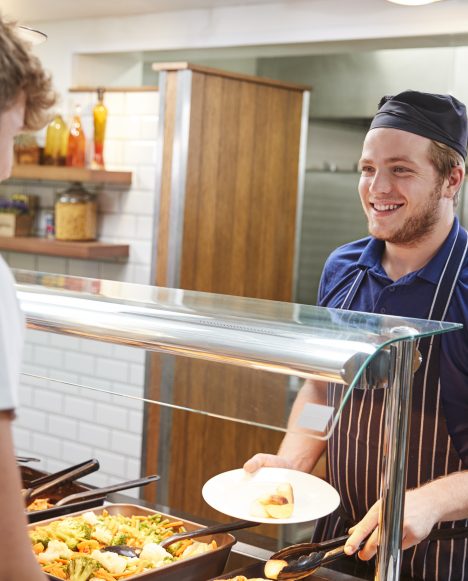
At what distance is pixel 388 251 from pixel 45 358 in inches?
39.0

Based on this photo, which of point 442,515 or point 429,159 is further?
point 429,159

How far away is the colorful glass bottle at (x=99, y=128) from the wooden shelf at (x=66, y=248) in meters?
0.42

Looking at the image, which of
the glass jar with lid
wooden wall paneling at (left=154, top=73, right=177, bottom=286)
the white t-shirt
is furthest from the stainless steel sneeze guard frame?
the glass jar with lid

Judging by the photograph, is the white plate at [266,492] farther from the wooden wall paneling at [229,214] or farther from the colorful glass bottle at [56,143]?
the colorful glass bottle at [56,143]

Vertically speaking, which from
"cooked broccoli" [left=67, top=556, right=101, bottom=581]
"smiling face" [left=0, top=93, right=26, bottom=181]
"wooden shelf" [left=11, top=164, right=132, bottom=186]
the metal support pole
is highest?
"wooden shelf" [left=11, top=164, right=132, bottom=186]

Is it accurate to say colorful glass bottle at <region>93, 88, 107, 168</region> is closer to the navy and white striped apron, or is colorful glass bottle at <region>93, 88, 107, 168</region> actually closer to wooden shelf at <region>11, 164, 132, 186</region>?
wooden shelf at <region>11, 164, 132, 186</region>

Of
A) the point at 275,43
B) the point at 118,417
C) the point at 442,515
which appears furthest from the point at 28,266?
the point at 442,515

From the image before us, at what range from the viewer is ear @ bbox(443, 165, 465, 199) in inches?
92.3

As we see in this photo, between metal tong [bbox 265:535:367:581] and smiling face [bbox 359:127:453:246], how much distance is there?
889 mm

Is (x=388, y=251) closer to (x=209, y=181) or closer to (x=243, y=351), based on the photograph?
(x=243, y=351)

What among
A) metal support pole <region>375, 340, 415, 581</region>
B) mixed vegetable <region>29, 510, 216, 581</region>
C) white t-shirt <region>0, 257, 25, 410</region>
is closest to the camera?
white t-shirt <region>0, 257, 25, 410</region>

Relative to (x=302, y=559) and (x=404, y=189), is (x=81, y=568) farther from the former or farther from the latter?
(x=404, y=189)

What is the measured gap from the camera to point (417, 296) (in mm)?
2311

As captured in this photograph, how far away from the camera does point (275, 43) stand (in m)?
4.24
